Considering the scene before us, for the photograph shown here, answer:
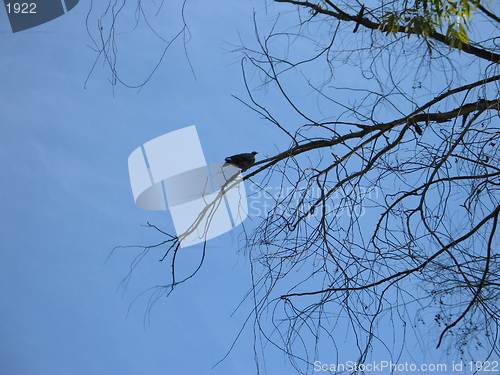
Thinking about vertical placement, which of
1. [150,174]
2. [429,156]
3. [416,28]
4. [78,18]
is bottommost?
[429,156]

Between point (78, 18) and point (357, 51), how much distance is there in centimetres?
334

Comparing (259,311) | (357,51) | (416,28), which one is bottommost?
(259,311)

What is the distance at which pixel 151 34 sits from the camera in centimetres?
441

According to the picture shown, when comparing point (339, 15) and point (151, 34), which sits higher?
point (151, 34)

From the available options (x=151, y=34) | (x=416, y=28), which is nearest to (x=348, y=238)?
(x=416, y=28)

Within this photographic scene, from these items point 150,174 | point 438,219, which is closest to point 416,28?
point 438,219

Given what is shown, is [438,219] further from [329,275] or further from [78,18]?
[78,18]

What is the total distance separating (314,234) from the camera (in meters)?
1.35

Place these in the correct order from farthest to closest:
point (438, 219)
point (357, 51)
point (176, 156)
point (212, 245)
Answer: point (212, 245) < point (176, 156) < point (357, 51) < point (438, 219)

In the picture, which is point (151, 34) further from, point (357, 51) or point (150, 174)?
point (357, 51)

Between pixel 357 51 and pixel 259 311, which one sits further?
pixel 357 51

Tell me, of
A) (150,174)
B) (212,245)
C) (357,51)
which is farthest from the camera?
(212,245)

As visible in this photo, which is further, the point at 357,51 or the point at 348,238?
the point at 357,51

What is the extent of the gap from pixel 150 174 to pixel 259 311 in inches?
60.0
